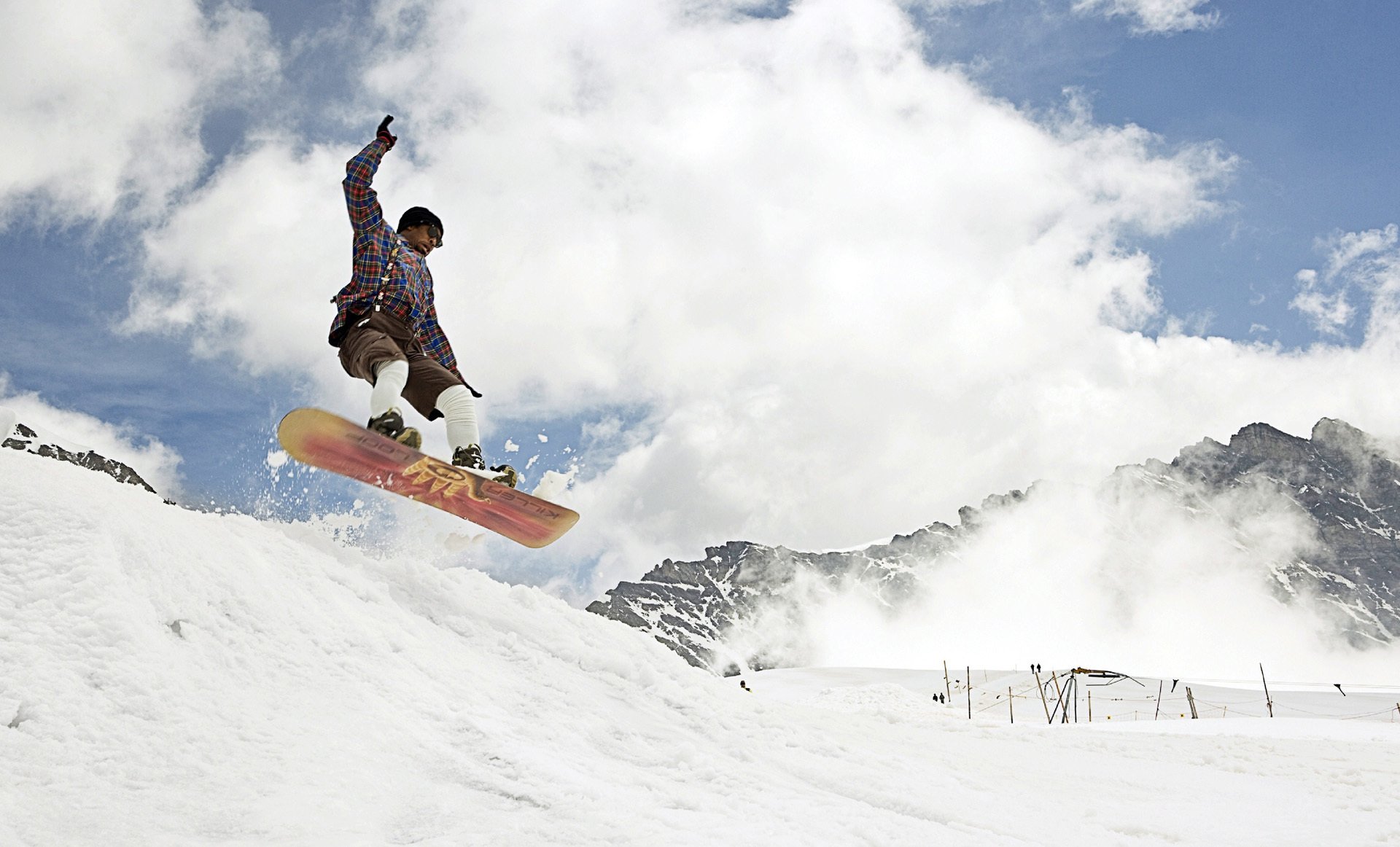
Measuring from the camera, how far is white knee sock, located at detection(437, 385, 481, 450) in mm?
7238

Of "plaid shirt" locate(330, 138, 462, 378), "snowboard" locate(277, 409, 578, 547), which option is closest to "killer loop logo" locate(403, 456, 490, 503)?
"snowboard" locate(277, 409, 578, 547)

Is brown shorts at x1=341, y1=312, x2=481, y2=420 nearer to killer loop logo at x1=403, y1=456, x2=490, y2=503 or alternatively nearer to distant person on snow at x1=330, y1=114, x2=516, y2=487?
distant person on snow at x1=330, y1=114, x2=516, y2=487

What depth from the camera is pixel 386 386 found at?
660 cm

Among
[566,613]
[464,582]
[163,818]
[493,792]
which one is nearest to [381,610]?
[464,582]

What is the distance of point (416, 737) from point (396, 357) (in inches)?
144

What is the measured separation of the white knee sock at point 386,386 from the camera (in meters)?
6.57

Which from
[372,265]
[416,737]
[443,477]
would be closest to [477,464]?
[443,477]

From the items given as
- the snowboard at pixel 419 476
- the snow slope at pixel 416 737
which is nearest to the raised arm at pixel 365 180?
the snowboard at pixel 419 476

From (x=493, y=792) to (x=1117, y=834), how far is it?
323 centimetres

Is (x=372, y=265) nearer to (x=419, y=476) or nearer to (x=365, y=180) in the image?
(x=365, y=180)

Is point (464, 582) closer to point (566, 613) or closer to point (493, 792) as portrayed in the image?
point (566, 613)

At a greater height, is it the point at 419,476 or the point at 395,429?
the point at 395,429

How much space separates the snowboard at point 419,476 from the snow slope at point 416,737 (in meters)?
0.60

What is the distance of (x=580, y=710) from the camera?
491 centimetres
